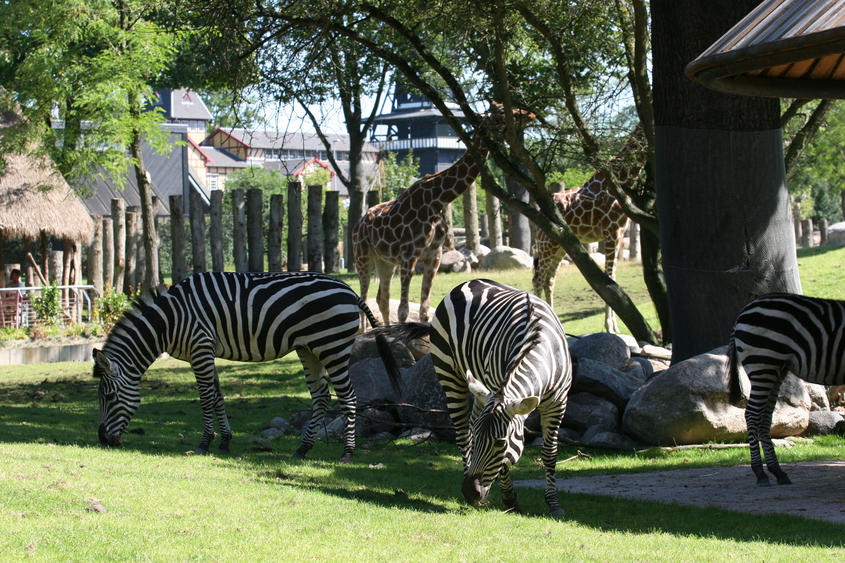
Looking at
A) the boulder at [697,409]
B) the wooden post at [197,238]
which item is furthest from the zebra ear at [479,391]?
the wooden post at [197,238]

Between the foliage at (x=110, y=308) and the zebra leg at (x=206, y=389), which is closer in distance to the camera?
the zebra leg at (x=206, y=389)

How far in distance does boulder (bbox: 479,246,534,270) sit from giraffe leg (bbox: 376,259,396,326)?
33.1 feet

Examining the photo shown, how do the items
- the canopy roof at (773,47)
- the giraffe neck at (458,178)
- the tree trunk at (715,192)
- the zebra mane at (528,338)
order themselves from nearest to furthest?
1. the canopy roof at (773,47)
2. the zebra mane at (528,338)
3. the tree trunk at (715,192)
4. the giraffe neck at (458,178)

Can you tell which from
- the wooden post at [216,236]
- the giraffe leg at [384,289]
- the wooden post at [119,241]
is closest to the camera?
the giraffe leg at [384,289]

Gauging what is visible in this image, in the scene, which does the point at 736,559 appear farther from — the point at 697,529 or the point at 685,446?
the point at 685,446

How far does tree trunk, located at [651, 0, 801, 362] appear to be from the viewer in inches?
412

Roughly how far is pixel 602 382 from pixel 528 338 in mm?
4025

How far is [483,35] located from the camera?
44.5ft

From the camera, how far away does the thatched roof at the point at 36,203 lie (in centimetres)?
2309

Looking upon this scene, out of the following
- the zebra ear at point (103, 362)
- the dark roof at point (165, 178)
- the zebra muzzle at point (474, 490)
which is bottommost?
the zebra muzzle at point (474, 490)

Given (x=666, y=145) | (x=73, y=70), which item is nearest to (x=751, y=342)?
(x=666, y=145)

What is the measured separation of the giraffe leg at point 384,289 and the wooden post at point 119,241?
9.16 metres

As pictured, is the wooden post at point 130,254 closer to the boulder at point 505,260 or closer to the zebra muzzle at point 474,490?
the boulder at point 505,260

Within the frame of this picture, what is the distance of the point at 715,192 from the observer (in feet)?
34.4
